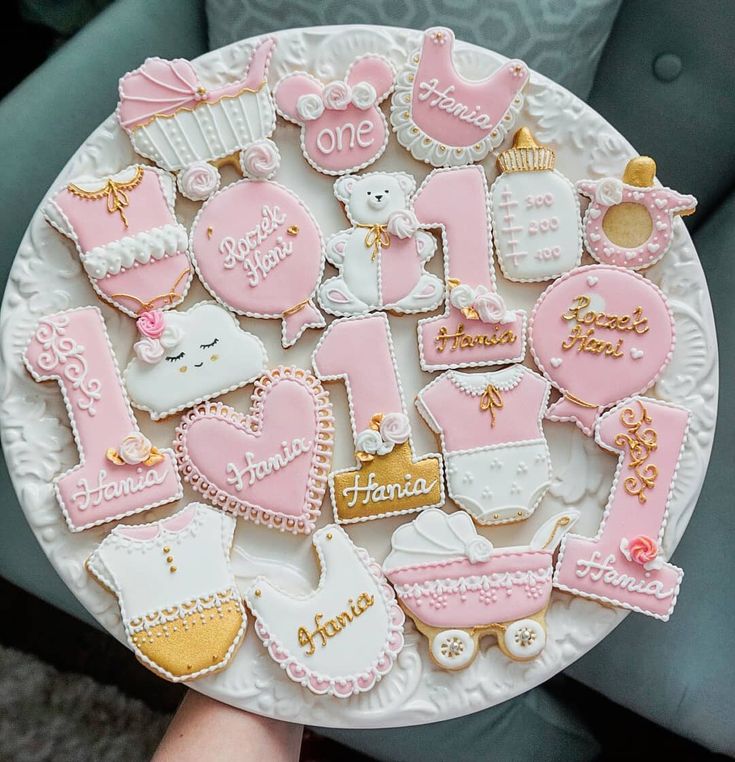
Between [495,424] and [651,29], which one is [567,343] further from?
[651,29]

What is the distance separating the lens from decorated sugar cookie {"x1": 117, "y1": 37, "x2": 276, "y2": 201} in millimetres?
755

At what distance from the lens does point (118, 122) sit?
0.77m

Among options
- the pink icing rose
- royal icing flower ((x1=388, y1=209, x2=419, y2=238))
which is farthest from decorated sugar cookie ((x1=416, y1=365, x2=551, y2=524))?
the pink icing rose

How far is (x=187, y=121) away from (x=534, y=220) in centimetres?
34

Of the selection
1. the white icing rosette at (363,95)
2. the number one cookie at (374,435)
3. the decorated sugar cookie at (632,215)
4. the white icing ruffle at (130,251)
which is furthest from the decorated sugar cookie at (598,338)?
the white icing ruffle at (130,251)

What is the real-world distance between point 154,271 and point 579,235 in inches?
15.5

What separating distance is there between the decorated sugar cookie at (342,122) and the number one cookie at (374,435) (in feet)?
0.52

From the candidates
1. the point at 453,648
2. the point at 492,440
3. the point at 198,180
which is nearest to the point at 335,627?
the point at 453,648

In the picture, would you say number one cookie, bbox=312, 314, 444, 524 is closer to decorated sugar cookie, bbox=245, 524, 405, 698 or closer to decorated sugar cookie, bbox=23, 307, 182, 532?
decorated sugar cookie, bbox=245, 524, 405, 698

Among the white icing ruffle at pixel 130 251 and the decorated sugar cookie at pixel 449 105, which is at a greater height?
the decorated sugar cookie at pixel 449 105

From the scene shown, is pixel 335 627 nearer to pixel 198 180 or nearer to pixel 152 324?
pixel 152 324

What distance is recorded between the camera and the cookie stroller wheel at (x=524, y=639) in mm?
713

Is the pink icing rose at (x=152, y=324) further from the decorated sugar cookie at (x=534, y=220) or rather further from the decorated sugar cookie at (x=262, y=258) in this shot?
the decorated sugar cookie at (x=534, y=220)

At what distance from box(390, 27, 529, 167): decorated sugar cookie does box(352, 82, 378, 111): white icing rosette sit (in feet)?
0.09
